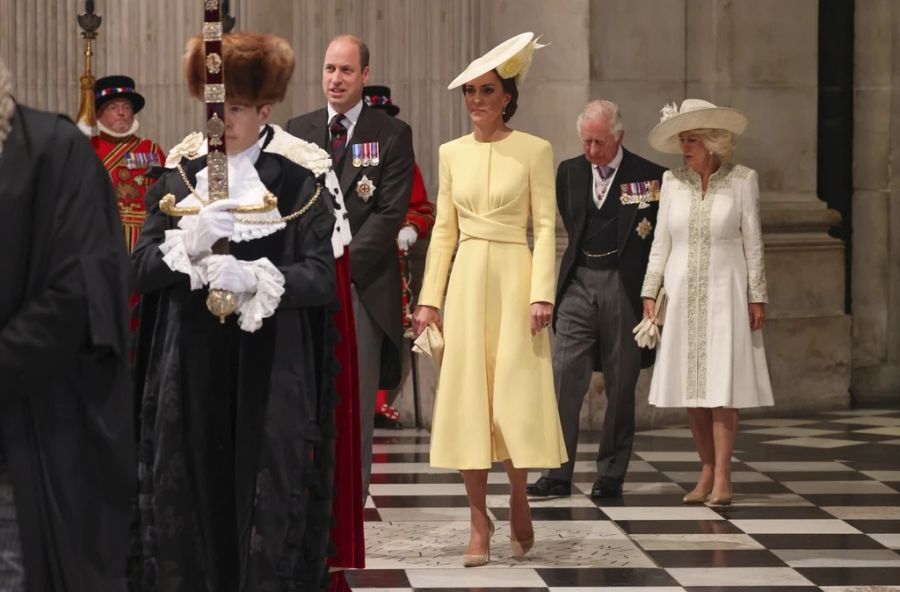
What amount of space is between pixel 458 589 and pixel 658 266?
2.62m

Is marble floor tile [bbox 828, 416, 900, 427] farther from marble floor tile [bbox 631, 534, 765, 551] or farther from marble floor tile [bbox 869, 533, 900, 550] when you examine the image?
marble floor tile [bbox 631, 534, 765, 551]

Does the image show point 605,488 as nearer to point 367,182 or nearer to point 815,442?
point 367,182

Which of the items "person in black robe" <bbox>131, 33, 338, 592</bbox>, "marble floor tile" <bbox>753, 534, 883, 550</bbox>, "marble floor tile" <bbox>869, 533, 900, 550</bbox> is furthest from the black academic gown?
"marble floor tile" <bbox>869, 533, 900, 550</bbox>

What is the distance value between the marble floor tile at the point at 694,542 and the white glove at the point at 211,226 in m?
3.09

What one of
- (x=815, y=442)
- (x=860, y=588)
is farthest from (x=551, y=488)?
(x=815, y=442)

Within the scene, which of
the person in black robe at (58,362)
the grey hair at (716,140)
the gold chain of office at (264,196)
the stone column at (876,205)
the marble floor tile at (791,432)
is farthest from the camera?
the stone column at (876,205)

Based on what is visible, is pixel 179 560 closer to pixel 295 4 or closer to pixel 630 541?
pixel 630 541

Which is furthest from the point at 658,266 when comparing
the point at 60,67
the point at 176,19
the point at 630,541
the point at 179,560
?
the point at 60,67

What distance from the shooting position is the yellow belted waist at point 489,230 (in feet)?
22.4

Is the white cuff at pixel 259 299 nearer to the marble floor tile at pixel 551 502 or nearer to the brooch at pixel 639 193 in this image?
the marble floor tile at pixel 551 502

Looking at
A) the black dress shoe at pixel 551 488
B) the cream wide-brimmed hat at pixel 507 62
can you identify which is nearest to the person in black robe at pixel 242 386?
the cream wide-brimmed hat at pixel 507 62

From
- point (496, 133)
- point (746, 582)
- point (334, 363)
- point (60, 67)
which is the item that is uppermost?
point (60, 67)

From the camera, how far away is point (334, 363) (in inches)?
195

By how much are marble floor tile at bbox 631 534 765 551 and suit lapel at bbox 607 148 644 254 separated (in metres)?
1.68
